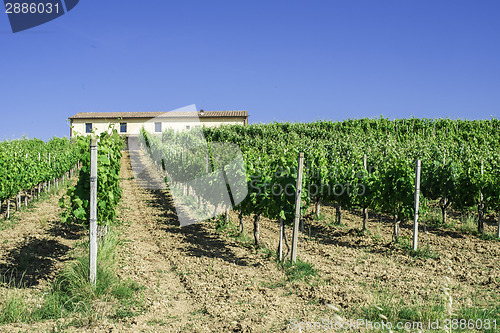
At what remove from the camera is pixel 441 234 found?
961cm

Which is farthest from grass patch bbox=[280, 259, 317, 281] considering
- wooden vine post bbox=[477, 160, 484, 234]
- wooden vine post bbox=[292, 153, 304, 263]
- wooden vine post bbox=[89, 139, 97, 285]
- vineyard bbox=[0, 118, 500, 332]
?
wooden vine post bbox=[477, 160, 484, 234]

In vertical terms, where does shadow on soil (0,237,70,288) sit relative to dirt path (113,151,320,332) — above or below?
above

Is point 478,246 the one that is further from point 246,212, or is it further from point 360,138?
point 360,138

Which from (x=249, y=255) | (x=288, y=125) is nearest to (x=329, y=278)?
(x=249, y=255)

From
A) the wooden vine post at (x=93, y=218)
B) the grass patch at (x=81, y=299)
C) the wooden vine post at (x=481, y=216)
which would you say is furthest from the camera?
the wooden vine post at (x=481, y=216)

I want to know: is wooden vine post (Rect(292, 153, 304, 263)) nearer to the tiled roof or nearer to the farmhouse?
the tiled roof

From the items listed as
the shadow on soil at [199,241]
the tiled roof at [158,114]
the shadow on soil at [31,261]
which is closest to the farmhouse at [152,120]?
the tiled roof at [158,114]

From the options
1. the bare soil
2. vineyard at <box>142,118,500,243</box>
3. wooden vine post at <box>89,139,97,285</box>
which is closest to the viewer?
the bare soil

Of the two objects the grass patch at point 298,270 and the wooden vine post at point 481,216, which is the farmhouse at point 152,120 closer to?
the wooden vine post at point 481,216

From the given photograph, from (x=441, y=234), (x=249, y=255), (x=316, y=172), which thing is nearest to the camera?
(x=249, y=255)

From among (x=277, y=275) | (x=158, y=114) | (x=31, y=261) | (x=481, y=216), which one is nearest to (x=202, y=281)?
(x=277, y=275)

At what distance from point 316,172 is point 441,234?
350 centimetres

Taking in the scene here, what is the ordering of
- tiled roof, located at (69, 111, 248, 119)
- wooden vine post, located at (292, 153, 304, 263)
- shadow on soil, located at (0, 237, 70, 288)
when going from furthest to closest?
tiled roof, located at (69, 111, 248, 119)
wooden vine post, located at (292, 153, 304, 263)
shadow on soil, located at (0, 237, 70, 288)

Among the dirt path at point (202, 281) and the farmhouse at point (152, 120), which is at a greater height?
the farmhouse at point (152, 120)
